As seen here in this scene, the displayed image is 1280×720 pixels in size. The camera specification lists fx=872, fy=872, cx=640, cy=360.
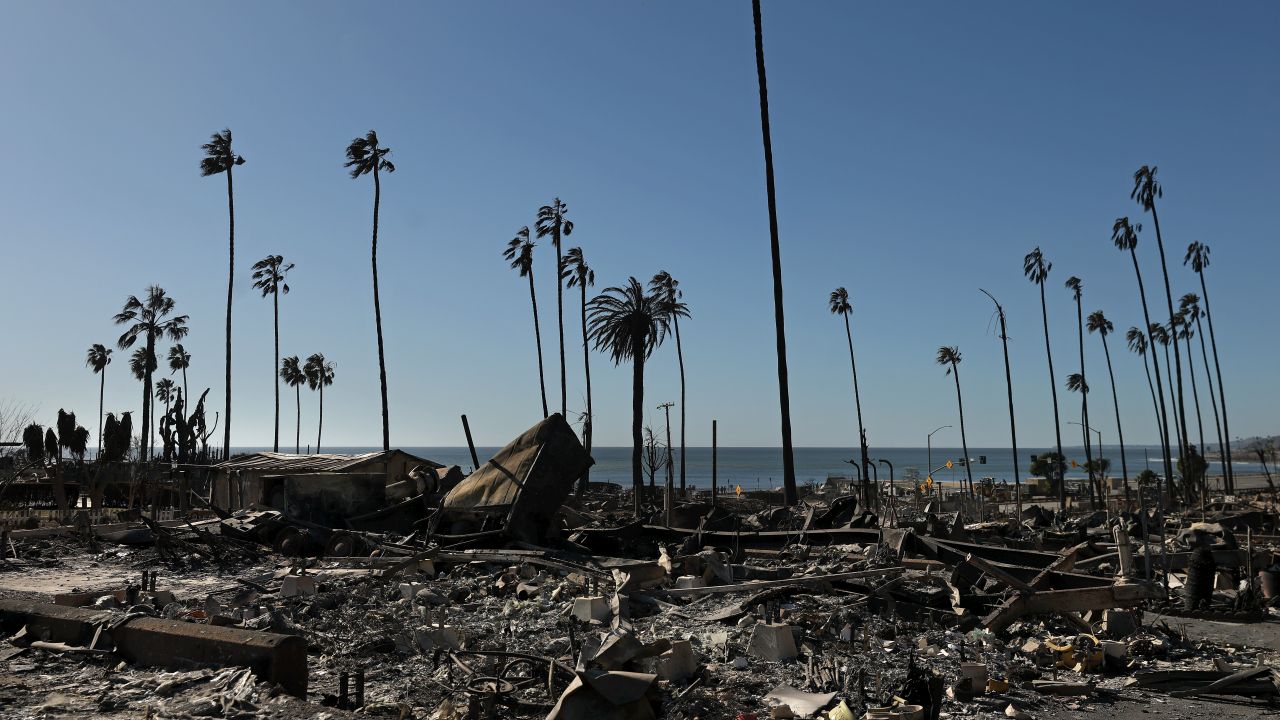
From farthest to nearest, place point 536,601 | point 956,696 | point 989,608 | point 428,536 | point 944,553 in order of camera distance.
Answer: point 428,536, point 944,553, point 536,601, point 989,608, point 956,696

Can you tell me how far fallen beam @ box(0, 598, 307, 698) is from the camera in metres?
7.11

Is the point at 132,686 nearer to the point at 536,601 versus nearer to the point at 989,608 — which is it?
the point at 536,601

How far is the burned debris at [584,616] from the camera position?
7316mm

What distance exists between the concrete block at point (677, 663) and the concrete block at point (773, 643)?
1066mm

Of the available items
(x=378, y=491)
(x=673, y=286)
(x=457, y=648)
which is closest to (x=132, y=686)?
(x=457, y=648)

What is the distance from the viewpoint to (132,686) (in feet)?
23.5

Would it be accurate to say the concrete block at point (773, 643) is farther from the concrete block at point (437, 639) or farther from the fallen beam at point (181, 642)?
the fallen beam at point (181, 642)

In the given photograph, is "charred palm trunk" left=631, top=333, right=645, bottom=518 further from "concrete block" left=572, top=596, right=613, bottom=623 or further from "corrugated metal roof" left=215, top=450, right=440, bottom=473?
"concrete block" left=572, top=596, right=613, bottom=623

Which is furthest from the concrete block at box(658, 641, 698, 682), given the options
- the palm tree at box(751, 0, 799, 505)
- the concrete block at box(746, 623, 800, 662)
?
the palm tree at box(751, 0, 799, 505)

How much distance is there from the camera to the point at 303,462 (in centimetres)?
3025

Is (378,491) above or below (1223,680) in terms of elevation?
above

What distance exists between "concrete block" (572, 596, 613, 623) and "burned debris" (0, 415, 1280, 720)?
1.0 inches

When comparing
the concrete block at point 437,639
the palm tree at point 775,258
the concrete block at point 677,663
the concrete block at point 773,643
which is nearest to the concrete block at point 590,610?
the concrete block at point 437,639

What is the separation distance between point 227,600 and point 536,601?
4.54 metres
